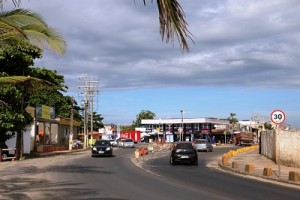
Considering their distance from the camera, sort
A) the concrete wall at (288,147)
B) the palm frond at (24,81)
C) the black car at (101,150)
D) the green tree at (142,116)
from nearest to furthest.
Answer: the palm frond at (24,81), the concrete wall at (288,147), the black car at (101,150), the green tree at (142,116)

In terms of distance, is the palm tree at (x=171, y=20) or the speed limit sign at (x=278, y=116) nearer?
the palm tree at (x=171, y=20)

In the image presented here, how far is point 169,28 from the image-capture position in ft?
17.9

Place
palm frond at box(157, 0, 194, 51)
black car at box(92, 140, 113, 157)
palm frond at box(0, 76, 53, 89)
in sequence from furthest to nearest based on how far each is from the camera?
black car at box(92, 140, 113, 157) → palm frond at box(0, 76, 53, 89) → palm frond at box(157, 0, 194, 51)

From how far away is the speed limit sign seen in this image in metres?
19.9

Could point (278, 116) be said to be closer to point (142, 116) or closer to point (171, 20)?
point (171, 20)

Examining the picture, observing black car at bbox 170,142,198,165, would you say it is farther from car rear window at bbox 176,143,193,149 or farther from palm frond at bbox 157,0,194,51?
palm frond at bbox 157,0,194,51

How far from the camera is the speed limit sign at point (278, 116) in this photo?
65.3 ft

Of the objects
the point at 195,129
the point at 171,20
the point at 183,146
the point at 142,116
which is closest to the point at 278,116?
the point at 183,146

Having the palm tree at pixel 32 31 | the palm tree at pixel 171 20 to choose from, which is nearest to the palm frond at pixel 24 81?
the palm tree at pixel 32 31

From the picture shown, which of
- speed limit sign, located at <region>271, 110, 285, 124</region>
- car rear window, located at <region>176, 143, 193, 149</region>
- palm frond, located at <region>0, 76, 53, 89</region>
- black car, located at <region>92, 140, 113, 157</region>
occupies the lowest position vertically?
black car, located at <region>92, 140, 113, 157</region>

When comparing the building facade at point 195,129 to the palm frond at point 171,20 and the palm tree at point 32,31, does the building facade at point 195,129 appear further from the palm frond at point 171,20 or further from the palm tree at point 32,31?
the palm frond at point 171,20

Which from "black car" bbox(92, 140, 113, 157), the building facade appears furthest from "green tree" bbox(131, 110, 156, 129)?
"black car" bbox(92, 140, 113, 157)

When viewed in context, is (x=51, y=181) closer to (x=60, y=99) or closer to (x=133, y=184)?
(x=133, y=184)

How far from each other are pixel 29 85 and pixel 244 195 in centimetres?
761
